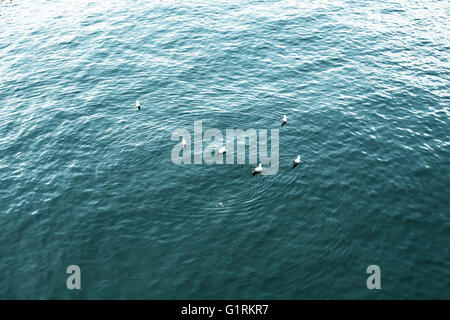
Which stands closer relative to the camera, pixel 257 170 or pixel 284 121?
pixel 257 170

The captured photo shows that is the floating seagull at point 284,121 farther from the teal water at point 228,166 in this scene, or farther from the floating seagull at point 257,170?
the floating seagull at point 257,170

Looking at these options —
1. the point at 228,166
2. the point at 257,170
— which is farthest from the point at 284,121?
the point at 228,166

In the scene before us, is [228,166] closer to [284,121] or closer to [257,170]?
[257,170]

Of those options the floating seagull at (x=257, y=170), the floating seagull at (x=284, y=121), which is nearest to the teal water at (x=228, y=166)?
the floating seagull at (x=257, y=170)

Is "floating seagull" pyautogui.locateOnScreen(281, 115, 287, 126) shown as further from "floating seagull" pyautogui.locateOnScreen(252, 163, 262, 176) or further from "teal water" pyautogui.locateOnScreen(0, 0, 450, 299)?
"floating seagull" pyautogui.locateOnScreen(252, 163, 262, 176)

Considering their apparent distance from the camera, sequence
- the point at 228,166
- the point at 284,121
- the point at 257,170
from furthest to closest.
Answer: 1. the point at 284,121
2. the point at 228,166
3. the point at 257,170

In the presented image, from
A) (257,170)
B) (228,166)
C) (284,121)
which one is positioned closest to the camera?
(257,170)

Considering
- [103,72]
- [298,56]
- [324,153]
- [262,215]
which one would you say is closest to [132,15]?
[103,72]

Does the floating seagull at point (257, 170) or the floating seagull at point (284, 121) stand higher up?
the floating seagull at point (284, 121)
